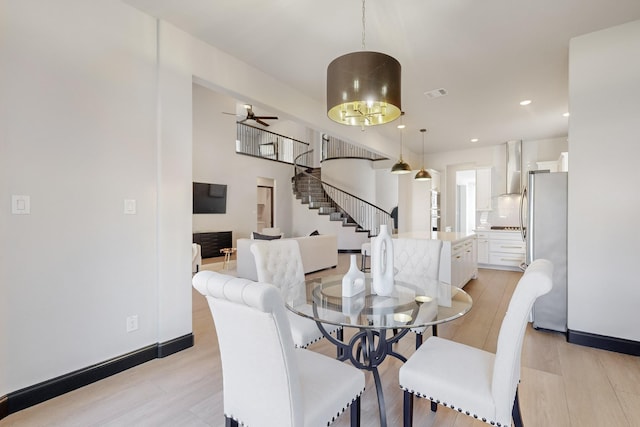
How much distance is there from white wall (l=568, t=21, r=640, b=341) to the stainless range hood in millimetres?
4211

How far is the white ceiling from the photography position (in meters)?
2.40

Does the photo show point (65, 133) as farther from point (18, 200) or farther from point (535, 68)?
point (535, 68)

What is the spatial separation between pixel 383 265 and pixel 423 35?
7.10 feet

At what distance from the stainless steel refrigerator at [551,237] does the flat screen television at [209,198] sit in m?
7.07

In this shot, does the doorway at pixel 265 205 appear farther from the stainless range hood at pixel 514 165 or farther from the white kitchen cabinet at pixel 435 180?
the stainless range hood at pixel 514 165

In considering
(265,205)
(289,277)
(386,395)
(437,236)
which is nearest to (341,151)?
(265,205)

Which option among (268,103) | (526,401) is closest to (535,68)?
(268,103)

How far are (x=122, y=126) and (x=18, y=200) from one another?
0.83 m

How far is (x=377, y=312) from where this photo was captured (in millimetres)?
1663

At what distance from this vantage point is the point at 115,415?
183 cm

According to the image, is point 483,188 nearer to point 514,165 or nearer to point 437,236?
point 514,165

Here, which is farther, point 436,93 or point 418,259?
point 436,93

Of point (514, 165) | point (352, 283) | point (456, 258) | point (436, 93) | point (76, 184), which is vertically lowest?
point (456, 258)

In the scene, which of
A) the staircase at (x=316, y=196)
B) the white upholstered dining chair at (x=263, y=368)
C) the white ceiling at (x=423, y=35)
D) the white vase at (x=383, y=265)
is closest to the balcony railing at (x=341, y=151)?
the staircase at (x=316, y=196)
